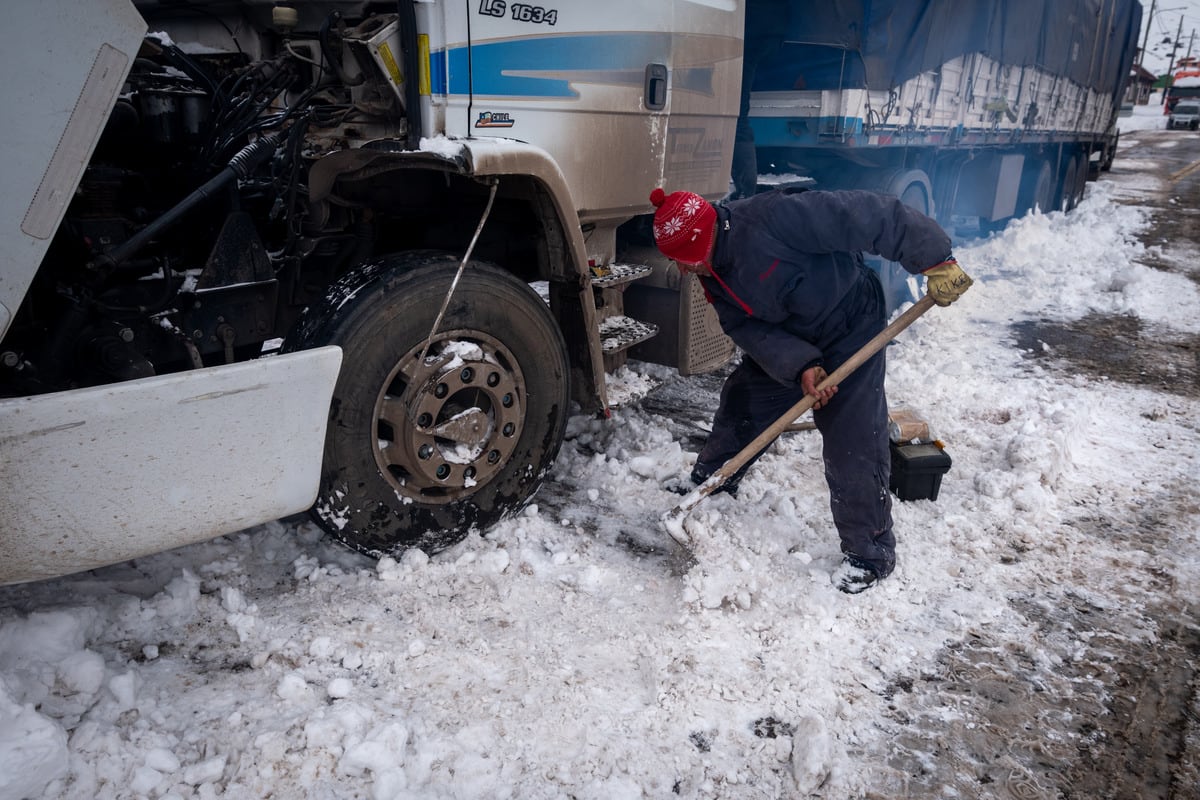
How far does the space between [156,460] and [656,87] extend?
252 cm

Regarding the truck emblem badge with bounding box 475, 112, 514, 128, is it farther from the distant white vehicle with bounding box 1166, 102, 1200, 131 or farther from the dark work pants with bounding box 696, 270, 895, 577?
the distant white vehicle with bounding box 1166, 102, 1200, 131

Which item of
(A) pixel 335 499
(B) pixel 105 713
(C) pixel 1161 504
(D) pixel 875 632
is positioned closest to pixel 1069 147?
(C) pixel 1161 504

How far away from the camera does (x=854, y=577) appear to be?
9.52 ft

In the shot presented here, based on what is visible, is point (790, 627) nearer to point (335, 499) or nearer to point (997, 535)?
point (997, 535)

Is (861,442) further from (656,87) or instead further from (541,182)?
(656,87)

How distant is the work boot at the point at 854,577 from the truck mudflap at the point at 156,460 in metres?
1.89

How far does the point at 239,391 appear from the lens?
2109mm

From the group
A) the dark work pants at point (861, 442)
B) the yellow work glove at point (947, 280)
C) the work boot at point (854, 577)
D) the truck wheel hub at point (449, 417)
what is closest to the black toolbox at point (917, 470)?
the dark work pants at point (861, 442)

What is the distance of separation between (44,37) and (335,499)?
1.47m

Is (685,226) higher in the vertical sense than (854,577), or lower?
higher

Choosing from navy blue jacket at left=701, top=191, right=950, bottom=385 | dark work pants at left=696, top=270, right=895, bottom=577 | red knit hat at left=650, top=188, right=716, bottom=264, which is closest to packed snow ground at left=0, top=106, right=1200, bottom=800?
dark work pants at left=696, top=270, right=895, bottom=577

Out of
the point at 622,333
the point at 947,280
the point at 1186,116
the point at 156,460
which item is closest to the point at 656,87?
the point at 622,333

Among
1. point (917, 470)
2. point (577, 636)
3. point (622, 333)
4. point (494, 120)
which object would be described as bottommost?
point (577, 636)

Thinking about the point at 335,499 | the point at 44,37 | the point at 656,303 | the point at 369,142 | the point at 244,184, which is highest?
the point at 44,37
